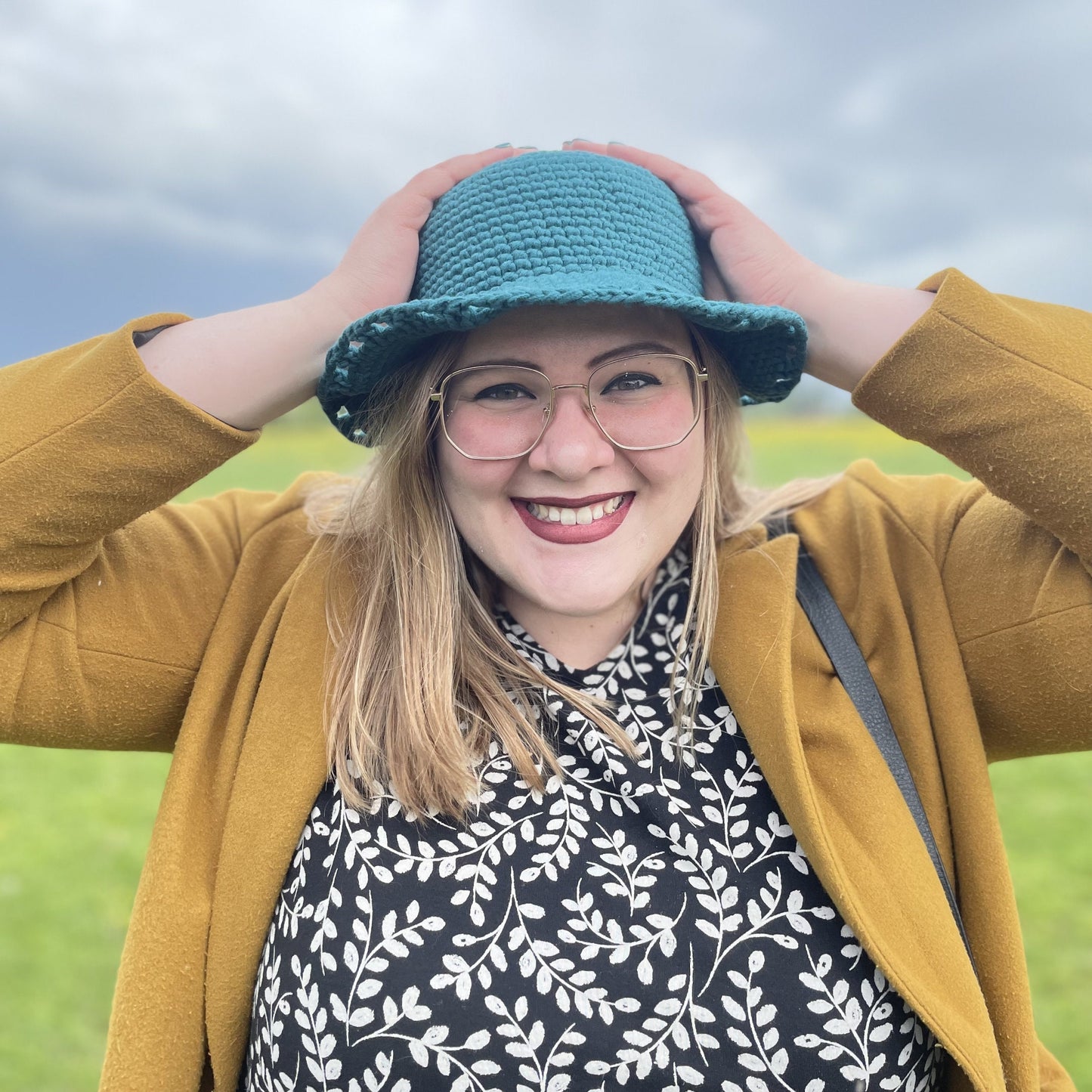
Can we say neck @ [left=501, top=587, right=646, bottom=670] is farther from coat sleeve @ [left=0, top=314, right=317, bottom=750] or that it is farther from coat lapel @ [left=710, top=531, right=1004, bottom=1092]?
coat sleeve @ [left=0, top=314, right=317, bottom=750]

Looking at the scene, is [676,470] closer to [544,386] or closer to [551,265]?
[544,386]

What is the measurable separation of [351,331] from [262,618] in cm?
59

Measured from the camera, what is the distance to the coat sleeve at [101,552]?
1.75m

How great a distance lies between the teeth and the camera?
5.89 ft

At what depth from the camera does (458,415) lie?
1.80 metres

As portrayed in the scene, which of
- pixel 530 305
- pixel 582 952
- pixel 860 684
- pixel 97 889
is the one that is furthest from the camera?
pixel 97 889

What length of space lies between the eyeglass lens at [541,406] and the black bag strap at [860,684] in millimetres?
390

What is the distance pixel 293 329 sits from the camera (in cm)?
185

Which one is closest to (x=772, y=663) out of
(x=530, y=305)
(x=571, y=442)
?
(x=571, y=442)

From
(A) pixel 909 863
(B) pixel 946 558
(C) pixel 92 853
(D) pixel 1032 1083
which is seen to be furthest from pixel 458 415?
(C) pixel 92 853

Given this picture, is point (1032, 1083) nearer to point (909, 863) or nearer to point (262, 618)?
point (909, 863)

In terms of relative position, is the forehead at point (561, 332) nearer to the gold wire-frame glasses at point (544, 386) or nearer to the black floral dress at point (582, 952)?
the gold wire-frame glasses at point (544, 386)

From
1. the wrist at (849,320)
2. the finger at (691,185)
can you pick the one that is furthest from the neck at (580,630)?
the finger at (691,185)

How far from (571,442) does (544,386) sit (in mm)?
112
